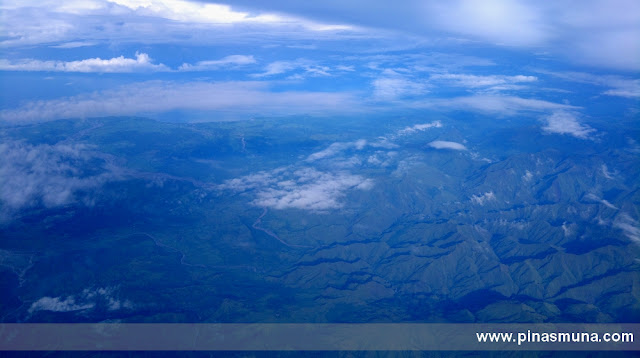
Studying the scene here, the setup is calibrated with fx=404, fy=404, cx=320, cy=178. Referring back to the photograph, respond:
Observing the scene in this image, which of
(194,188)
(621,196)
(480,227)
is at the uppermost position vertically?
(621,196)

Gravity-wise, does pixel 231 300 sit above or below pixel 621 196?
below

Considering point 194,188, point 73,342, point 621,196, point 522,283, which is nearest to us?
point 73,342

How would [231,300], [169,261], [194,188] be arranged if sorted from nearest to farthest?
[231,300]
[169,261]
[194,188]

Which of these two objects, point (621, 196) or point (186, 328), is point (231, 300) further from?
point (621, 196)

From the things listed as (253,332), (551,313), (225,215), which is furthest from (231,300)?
(551,313)

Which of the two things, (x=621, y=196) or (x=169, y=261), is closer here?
(x=169, y=261)

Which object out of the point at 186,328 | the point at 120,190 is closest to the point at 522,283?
the point at 186,328

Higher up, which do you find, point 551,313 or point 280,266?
point 551,313

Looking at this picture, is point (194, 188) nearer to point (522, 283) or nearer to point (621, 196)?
point (522, 283)

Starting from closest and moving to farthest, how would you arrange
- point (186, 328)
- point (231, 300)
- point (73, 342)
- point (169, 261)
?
point (73, 342) < point (186, 328) < point (231, 300) < point (169, 261)
